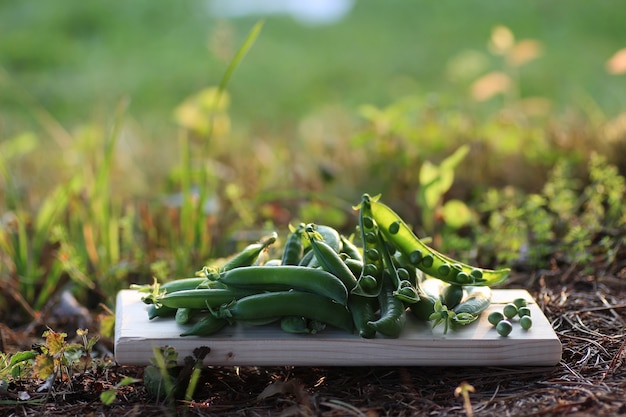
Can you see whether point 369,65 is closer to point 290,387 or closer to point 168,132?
point 168,132

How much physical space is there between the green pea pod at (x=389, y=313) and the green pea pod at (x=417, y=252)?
12cm

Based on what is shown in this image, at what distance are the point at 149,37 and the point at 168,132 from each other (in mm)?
4505

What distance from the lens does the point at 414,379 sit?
2227 mm

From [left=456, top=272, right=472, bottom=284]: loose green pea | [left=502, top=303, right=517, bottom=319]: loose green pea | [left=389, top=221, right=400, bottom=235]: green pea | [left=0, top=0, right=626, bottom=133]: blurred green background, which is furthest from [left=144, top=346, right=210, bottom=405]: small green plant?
[left=0, top=0, right=626, bottom=133]: blurred green background

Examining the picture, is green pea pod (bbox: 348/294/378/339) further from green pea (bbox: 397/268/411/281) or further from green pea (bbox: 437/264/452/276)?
green pea (bbox: 437/264/452/276)

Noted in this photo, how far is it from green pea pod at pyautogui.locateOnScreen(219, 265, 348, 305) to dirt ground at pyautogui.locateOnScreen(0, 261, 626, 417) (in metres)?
0.26

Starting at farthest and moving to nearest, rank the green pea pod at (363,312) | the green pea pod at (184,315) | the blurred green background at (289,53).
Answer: the blurred green background at (289,53), the green pea pod at (184,315), the green pea pod at (363,312)

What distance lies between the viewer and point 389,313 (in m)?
2.14

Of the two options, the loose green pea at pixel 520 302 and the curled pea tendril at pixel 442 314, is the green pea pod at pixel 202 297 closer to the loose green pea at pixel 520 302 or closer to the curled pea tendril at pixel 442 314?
the curled pea tendril at pixel 442 314

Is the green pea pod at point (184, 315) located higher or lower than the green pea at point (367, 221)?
lower

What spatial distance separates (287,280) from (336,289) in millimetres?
149

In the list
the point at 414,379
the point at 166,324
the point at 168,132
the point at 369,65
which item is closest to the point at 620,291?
the point at 414,379

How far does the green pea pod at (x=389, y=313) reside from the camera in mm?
2104

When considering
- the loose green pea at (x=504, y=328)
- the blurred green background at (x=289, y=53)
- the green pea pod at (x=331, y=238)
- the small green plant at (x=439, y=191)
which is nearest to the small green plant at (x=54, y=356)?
the green pea pod at (x=331, y=238)
